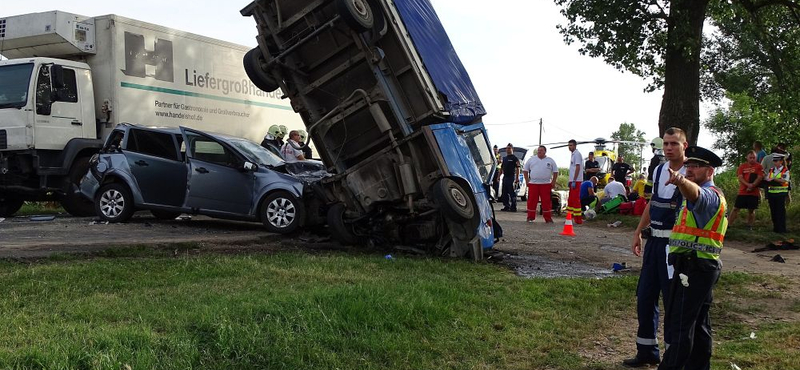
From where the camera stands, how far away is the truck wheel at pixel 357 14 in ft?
29.1

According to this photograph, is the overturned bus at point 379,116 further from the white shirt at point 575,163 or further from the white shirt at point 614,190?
the white shirt at point 614,190

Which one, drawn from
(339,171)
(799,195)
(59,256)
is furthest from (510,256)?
(799,195)

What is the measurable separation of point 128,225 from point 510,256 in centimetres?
637

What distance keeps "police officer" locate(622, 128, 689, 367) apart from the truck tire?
36.9ft

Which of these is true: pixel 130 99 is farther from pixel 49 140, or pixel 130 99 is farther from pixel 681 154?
pixel 681 154

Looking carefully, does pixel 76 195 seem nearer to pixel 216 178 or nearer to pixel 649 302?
pixel 216 178

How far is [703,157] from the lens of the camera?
448 centimetres

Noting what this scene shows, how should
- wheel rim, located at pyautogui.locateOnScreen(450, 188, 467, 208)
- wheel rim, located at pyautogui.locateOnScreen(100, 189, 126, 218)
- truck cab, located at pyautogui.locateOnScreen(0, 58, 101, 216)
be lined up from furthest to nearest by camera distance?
truck cab, located at pyautogui.locateOnScreen(0, 58, 101, 216) < wheel rim, located at pyautogui.locateOnScreen(100, 189, 126, 218) < wheel rim, located at pyautogui.locateOnScreen(450, 188, 467, 208)

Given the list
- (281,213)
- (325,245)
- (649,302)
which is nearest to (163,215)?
(281,213)

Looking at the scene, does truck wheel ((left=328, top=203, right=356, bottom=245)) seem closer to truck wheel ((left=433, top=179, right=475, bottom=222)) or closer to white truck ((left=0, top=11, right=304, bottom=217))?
truck wheel ((left=433, top=179, right=475, bottom=222))

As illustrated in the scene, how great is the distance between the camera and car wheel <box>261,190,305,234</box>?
1103cm

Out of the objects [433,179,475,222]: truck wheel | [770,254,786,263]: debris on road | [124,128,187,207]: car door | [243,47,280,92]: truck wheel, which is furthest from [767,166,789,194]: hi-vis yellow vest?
[124,128,187,207]: car door

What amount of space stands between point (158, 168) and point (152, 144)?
19.7 inches

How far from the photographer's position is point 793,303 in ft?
24.5
